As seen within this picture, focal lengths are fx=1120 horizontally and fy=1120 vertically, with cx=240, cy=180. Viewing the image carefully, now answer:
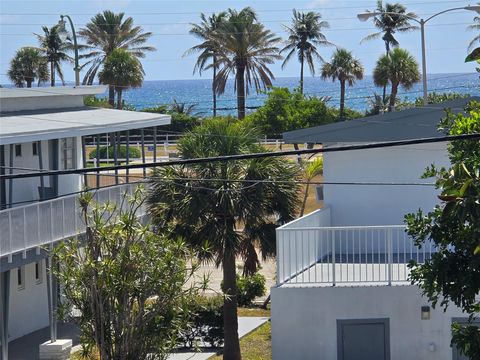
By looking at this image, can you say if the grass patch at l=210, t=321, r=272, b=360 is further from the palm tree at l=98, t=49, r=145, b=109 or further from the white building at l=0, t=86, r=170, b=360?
the palm tree at l=98, t=49, r=145, b=109

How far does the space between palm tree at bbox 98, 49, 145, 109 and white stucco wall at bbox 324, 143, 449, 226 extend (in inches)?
1685

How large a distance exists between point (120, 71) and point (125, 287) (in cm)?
4977

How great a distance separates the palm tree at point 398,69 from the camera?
225 ft

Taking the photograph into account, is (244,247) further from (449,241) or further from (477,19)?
(477,19)

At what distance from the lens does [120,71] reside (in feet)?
217

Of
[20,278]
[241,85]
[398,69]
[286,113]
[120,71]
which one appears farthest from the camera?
[398,69]

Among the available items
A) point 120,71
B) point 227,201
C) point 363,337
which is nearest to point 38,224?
point 227,201

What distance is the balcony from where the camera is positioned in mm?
19469

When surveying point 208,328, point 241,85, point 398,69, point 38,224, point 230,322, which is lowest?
point 208,328

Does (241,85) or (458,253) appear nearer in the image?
(458,253)

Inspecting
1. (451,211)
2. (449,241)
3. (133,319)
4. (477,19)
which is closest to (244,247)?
(133,319)

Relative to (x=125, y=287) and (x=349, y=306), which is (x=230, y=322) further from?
(x=125, y=287)

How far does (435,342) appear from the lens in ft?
63.5

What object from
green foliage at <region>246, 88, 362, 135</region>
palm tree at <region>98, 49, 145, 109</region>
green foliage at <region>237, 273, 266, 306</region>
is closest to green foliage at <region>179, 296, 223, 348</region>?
green foliage at <region>237, 273, 266, 306</region>
